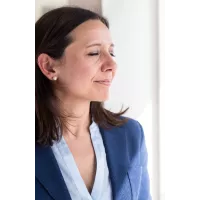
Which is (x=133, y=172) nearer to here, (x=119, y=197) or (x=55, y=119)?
(x=119, y=197)

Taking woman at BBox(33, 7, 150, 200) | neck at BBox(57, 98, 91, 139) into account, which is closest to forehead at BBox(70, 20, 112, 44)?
woman at BBox(33, 7, 150, 200)

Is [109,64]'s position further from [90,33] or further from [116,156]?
[116,156]

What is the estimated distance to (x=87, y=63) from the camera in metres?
0.57

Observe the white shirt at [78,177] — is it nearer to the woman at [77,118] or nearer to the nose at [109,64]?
the woman at [77,118]

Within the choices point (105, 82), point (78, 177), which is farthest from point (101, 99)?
point (78, 177)

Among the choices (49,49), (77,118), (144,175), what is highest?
(49,49)

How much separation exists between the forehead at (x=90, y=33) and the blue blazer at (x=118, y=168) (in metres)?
0.16

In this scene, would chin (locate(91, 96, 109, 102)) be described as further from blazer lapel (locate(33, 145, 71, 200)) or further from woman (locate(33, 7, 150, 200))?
blazer lapel (locate(33, 145, 71, 200))

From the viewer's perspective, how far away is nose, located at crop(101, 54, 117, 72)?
0.59 meters

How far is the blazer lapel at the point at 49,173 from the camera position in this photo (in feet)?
1.79

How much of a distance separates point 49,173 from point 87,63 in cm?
19

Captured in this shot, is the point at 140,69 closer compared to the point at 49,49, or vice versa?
the point at 49,49

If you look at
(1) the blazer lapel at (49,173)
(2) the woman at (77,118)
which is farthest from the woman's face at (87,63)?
(1) the blazer lapel at (49,173)
